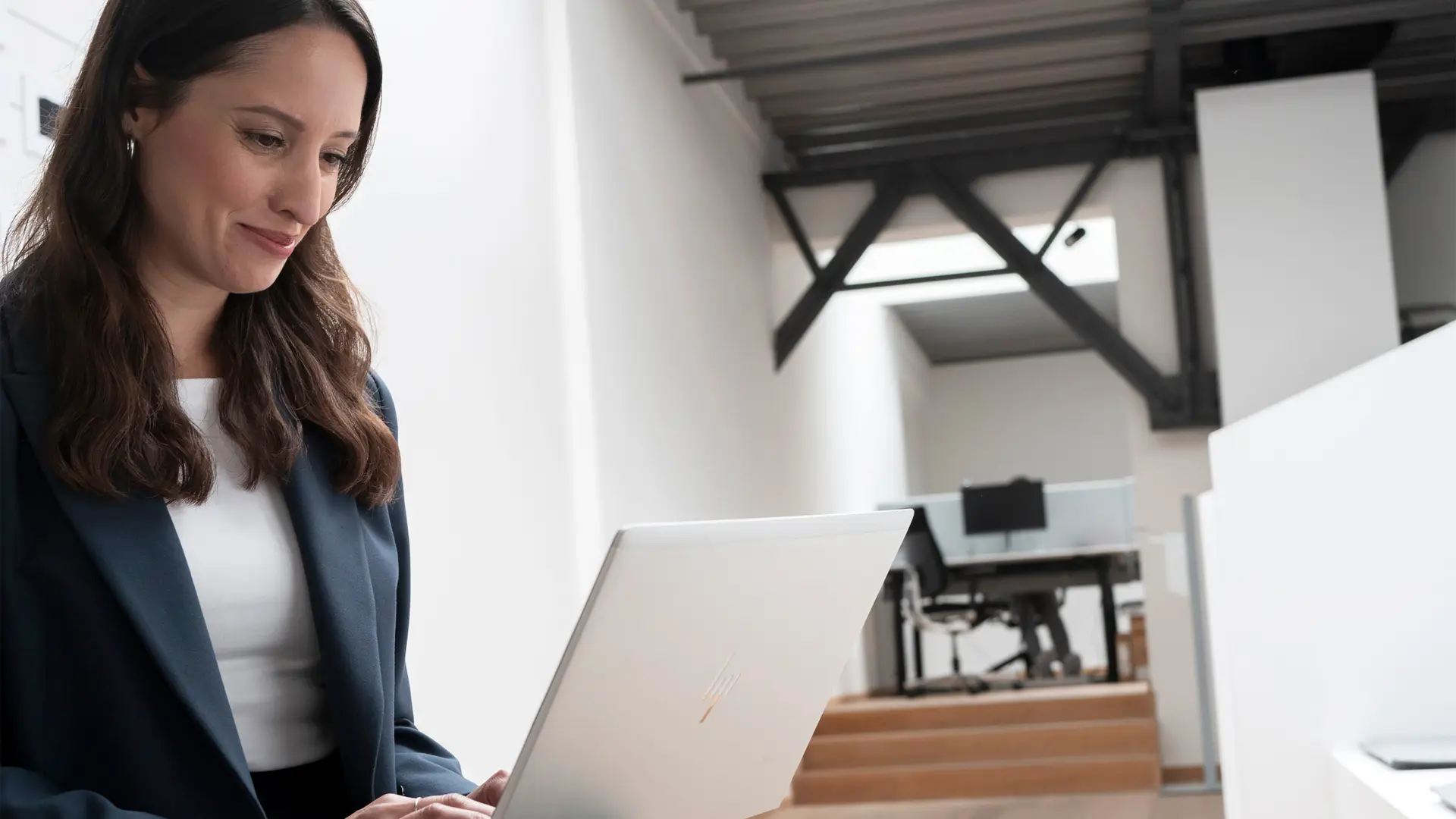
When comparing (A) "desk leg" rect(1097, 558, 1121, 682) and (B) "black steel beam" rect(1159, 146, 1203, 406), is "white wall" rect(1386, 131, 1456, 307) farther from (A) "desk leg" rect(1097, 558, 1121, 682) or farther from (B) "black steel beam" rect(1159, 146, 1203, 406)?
(A) "desk leg" rect(1097, 558, 1121, 682)

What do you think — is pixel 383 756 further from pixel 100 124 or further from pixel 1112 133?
pixel 1112 133

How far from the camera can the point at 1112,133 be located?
25.0 ft

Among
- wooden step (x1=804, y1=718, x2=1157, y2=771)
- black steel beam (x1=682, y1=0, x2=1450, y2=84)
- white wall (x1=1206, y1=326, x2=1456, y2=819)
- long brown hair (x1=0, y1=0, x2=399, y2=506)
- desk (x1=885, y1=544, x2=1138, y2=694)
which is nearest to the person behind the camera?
long brown hair (x1=0, y1=0, x2=399, y2=506)

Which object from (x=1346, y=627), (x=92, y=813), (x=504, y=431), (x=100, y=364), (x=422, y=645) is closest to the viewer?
(x=92, y=813)

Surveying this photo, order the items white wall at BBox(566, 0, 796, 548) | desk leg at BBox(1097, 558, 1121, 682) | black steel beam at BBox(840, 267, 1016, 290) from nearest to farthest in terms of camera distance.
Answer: white wall at BBox(566, 0, 796, 548)
black steel beam at BBox(840, 267, 1016, 290)
desk leg at BBox(1097, 558, 1121, 682)

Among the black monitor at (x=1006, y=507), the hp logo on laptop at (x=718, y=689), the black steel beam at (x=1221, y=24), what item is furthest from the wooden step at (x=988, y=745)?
the hp logo on laptop at (x=718, y=689)

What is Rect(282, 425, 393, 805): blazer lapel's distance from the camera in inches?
47.0

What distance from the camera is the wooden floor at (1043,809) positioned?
20.0ft

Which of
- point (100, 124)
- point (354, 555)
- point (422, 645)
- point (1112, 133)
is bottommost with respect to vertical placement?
point (422, 645)

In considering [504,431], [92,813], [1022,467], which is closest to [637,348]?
[504,431]

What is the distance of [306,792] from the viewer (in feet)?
4.00

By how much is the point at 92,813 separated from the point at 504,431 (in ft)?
9.44

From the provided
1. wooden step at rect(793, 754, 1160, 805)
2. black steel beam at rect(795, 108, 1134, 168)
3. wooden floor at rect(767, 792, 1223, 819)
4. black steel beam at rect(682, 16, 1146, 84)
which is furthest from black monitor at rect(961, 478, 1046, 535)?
black steel beam at rect(682, 16, 1146, 84)

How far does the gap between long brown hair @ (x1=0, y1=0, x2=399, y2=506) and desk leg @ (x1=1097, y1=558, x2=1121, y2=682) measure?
7922 millimetres
